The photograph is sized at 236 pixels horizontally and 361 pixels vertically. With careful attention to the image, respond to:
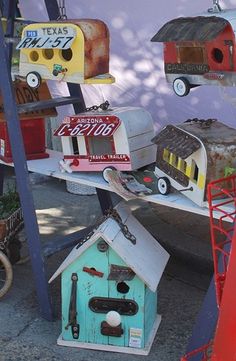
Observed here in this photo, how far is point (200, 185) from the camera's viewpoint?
9.32 feet

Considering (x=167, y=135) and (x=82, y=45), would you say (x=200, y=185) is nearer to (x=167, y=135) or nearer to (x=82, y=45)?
(x=167, y=135)

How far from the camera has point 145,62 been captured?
4.75m

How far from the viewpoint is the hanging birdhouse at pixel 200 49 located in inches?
96.7

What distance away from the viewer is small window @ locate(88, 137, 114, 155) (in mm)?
3268

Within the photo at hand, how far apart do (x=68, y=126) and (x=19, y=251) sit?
3.28 feet

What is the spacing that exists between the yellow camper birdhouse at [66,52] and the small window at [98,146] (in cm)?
31

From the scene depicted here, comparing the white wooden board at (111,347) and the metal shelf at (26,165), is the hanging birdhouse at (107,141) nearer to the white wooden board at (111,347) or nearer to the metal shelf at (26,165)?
the metal shelf at (26,165)

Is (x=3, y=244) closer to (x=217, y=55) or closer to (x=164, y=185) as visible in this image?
(x=164, y=185)

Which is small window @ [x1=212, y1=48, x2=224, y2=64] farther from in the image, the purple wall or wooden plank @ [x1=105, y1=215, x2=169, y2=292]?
the purple wall

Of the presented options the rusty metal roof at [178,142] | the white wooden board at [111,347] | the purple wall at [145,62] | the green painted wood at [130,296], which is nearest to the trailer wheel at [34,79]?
the rusty metal roof at [178,142]

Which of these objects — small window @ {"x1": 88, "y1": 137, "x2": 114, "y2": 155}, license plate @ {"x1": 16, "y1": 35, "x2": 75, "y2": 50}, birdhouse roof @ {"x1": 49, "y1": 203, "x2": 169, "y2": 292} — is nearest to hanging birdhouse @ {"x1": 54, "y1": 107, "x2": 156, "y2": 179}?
small window @ {"x1": 88, "y1": 137, "x2": 114, "y2": 155}

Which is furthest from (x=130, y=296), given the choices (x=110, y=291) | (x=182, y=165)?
(x=182, y=165)

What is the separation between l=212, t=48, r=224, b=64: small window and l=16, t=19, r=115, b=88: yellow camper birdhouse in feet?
2.19

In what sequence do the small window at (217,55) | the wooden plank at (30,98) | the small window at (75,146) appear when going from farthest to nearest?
the wooden plank at (30,98) → the small window at (75,146) → the small window at (217,55)
